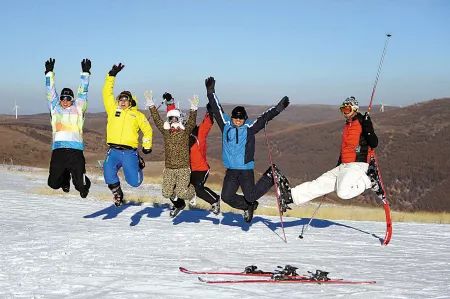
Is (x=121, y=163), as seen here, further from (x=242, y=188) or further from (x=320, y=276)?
(x=320, y=276)

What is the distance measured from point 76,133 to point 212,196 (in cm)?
293

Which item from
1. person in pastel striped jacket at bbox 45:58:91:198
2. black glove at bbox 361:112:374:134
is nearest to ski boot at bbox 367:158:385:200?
black glove at bbox 361:112:374:134

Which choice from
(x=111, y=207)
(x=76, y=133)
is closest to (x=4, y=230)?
(x=76, y=133)

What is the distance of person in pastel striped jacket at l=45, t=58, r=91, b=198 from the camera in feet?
35.5

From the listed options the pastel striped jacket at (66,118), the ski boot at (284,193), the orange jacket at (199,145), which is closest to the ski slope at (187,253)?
the ski boot at (284,193)

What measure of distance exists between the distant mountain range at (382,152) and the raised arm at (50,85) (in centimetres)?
2971

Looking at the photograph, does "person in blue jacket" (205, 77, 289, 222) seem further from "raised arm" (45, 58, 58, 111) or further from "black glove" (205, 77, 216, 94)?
"raised arm" (45, 58, 58, 111)

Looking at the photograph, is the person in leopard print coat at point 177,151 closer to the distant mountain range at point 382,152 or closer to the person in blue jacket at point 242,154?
the person in blue jacket at point 242,154

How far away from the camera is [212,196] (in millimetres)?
11852

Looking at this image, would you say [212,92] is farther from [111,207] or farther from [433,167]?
[433,167]

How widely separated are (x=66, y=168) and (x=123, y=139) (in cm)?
119

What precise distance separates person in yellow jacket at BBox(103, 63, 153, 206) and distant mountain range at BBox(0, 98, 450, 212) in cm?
2965

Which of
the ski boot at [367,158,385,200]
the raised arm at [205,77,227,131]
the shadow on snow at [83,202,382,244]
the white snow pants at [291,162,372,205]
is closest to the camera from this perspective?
the white snow pants at [291,162,372,205]

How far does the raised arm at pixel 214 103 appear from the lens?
35.4 feet
